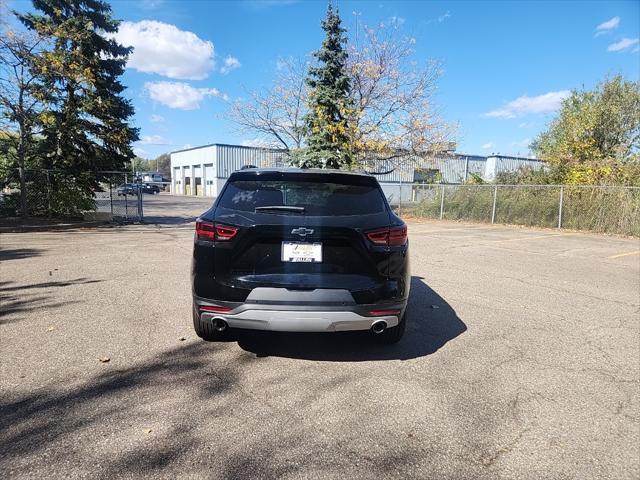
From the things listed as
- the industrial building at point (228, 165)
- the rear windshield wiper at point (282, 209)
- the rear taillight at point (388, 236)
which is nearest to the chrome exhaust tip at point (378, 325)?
the rear taillight at point (388, 236)

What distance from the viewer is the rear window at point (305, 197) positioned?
3482 millimetres

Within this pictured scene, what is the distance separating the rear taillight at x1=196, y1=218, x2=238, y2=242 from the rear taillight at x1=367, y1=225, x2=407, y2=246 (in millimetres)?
1104

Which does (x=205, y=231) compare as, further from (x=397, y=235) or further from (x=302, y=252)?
(x=397, y=235)

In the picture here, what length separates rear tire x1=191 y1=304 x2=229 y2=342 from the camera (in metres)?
3.81

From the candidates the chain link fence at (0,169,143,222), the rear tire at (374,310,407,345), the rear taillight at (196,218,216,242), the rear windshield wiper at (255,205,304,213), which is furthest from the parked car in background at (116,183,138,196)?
the rear tire at (374,310,407,345)

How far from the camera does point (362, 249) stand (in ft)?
11.1

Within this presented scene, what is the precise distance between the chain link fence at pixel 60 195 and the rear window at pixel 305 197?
582 inches

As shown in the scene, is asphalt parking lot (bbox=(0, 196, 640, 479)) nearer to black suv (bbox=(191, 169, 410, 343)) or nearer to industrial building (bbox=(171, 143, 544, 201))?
black suv (bbox=(191, 169, 410, 343))

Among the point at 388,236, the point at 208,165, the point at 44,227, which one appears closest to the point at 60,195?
the point at 44,227

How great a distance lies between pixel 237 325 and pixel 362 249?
117cm

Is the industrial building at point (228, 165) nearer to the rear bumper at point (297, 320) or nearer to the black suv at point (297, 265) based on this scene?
the black suv at point (297, 265)

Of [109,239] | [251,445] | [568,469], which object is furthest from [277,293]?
[109,239]

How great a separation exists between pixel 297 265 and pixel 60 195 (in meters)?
16.2

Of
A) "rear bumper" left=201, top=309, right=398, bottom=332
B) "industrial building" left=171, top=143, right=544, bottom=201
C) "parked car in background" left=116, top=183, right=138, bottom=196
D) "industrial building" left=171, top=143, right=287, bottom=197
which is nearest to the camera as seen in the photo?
"rear bumper" left=201, top=309, right=398, bottom=332
